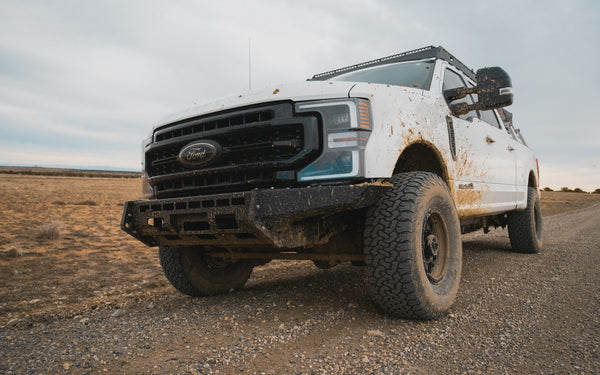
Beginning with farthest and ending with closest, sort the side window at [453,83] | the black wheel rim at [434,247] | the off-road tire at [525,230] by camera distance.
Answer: the off-road tire at [525,230] < the side window at [453,83] < the black wheel rim at [434,247]

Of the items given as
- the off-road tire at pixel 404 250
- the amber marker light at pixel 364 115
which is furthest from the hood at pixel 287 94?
Answer: the off-road tire at pixel 404 250

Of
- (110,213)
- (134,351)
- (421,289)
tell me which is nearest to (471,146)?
(421,289)

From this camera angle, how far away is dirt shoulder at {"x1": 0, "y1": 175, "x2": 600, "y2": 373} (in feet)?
6.59

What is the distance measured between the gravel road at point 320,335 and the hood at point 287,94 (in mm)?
1461

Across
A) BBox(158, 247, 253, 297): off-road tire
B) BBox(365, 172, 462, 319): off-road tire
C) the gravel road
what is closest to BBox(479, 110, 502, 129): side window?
the gravel road

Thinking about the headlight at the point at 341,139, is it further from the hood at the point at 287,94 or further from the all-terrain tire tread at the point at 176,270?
the all-terrain tire tread at the point at 176,270

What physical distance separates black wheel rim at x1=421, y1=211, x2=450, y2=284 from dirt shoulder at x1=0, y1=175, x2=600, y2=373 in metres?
0.30

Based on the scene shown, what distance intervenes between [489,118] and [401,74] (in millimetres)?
1663

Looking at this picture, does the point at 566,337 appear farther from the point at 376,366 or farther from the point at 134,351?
the point at 134,351

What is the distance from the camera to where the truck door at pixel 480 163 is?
11.9ft

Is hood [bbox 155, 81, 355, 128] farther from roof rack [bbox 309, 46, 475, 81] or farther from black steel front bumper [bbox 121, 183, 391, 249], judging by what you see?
roof rack [bbox 309, 46, 475, 81]

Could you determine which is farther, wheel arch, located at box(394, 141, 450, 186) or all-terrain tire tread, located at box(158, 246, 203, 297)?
all-terrain tire tread, located at box(158, 246, 203, 297)

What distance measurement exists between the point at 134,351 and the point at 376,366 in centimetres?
132

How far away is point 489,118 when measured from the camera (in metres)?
4.77
